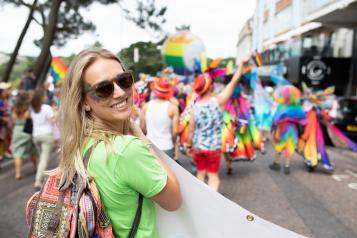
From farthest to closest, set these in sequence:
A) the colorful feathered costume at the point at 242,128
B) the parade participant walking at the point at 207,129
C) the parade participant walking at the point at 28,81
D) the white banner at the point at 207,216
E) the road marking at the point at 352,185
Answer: the parade participant walking at the point at 28,81 < the colorful feathered costume at the point at 242,128 < the road marking at the point at 352,185 < the parade participant walking at the point at 207,129 < the white banner at the point at 207,216

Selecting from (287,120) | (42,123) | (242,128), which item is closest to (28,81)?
(42,123)

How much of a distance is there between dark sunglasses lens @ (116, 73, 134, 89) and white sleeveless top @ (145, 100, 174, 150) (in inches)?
137

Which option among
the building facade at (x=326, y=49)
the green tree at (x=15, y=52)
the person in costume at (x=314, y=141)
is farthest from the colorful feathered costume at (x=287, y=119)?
the building facade at (x=326, y=49)

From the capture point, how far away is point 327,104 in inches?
488

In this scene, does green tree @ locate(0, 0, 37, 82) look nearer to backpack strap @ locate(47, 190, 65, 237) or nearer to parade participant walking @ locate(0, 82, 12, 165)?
parade participant walking @ locate(0, 82, 12, 165)

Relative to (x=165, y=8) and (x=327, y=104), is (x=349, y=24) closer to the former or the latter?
(x=327, y=104)

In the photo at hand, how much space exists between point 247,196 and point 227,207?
4.30 m

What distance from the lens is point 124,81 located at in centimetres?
157

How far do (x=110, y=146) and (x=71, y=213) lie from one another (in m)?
0.27

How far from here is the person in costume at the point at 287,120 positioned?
7.39 meters

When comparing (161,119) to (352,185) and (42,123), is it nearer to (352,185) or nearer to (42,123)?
(42,123)

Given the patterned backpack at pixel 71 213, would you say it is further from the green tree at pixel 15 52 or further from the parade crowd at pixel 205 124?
the green tree at pixel 15 52

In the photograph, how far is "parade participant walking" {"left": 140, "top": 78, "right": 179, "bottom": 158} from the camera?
5094mm

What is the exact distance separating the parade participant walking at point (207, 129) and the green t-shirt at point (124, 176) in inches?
137
